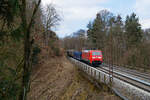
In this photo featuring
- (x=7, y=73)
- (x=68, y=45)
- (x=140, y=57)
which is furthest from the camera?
(x=68, y=45)

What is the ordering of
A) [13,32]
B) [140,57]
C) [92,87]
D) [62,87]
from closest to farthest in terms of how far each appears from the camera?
[13,32]
[92,87]
[62,87]
[140,57]

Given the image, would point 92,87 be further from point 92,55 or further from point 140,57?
point 140,57

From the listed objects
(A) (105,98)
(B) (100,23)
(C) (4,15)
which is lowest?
(A) (105,98)

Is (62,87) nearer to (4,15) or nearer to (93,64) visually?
(93,64)

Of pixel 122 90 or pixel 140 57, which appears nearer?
pixel 122 90

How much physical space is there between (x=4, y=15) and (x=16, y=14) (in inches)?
12.3

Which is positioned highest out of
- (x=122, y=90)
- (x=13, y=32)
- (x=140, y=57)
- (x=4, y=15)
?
(x=4, y=15)

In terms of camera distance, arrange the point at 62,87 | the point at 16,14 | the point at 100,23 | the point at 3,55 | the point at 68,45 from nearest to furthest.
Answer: the point at 16,14 → the point at 3,55 → the point at 62,87 → the point at 100,23 → the point at 68,45

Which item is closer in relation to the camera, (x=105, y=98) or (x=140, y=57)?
(x=105, y=98)

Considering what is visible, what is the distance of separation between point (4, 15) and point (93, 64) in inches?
623

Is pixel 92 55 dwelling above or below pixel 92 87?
above

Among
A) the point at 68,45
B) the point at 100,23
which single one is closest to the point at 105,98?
the point at 100,23

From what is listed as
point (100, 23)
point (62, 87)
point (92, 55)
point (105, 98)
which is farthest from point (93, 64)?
point (100, 23)

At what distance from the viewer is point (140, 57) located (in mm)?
17406
